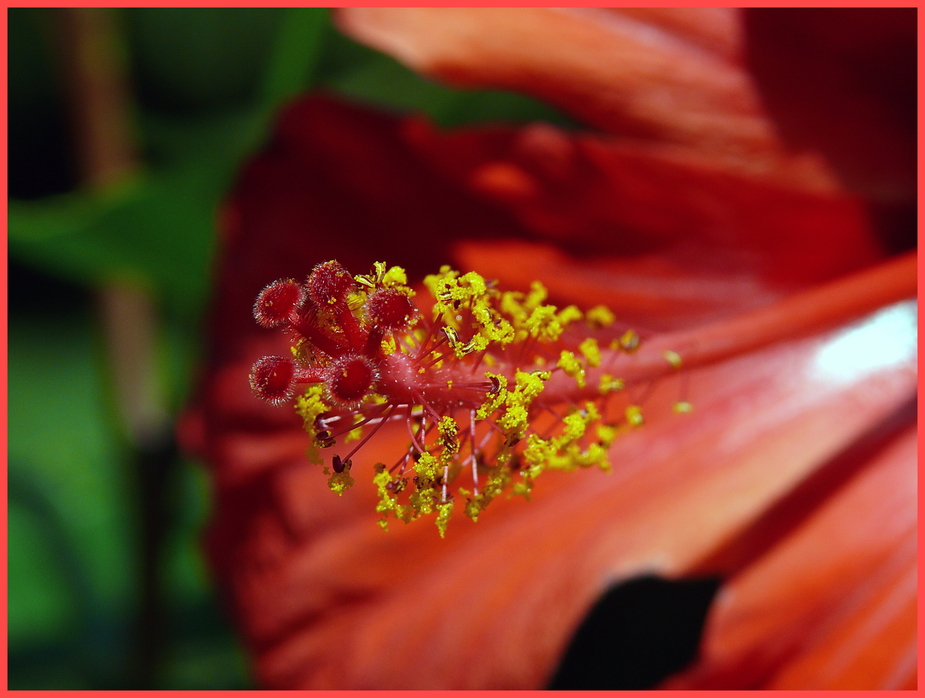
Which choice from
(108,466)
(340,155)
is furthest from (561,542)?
(108,466)

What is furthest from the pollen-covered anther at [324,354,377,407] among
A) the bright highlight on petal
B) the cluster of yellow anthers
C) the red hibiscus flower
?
the bright highlight on petal

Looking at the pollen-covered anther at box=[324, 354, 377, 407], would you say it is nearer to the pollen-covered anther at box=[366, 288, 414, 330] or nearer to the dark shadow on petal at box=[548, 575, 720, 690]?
the pollen-covered anther at box=[366, 288, 414, 330]

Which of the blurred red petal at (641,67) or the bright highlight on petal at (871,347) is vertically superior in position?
the blurred red petal at (641,67)

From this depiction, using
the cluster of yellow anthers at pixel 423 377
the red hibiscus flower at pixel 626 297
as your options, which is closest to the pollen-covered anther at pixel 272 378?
the cluster of yellow anthers at pixel 423 377

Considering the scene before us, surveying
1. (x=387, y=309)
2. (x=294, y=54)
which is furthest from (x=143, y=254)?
(x=387, y=309)

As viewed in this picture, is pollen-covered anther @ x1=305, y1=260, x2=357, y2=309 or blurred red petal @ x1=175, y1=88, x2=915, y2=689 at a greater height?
pollen-covered anther @ x1=305, y1=260, x2=357, y2=309

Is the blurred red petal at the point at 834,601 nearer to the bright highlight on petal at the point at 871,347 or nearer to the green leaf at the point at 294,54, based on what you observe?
the bright highlight on petal at the point at 871,347

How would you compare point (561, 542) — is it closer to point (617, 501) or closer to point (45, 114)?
point (617, 501)

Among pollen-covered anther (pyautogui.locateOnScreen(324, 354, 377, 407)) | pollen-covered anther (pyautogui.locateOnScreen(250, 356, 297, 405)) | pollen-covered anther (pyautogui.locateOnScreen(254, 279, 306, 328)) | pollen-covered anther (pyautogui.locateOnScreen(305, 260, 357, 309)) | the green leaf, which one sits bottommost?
pollen-covered anther (pyautogui.locateOnScreen(250, 356, 297, 405))
